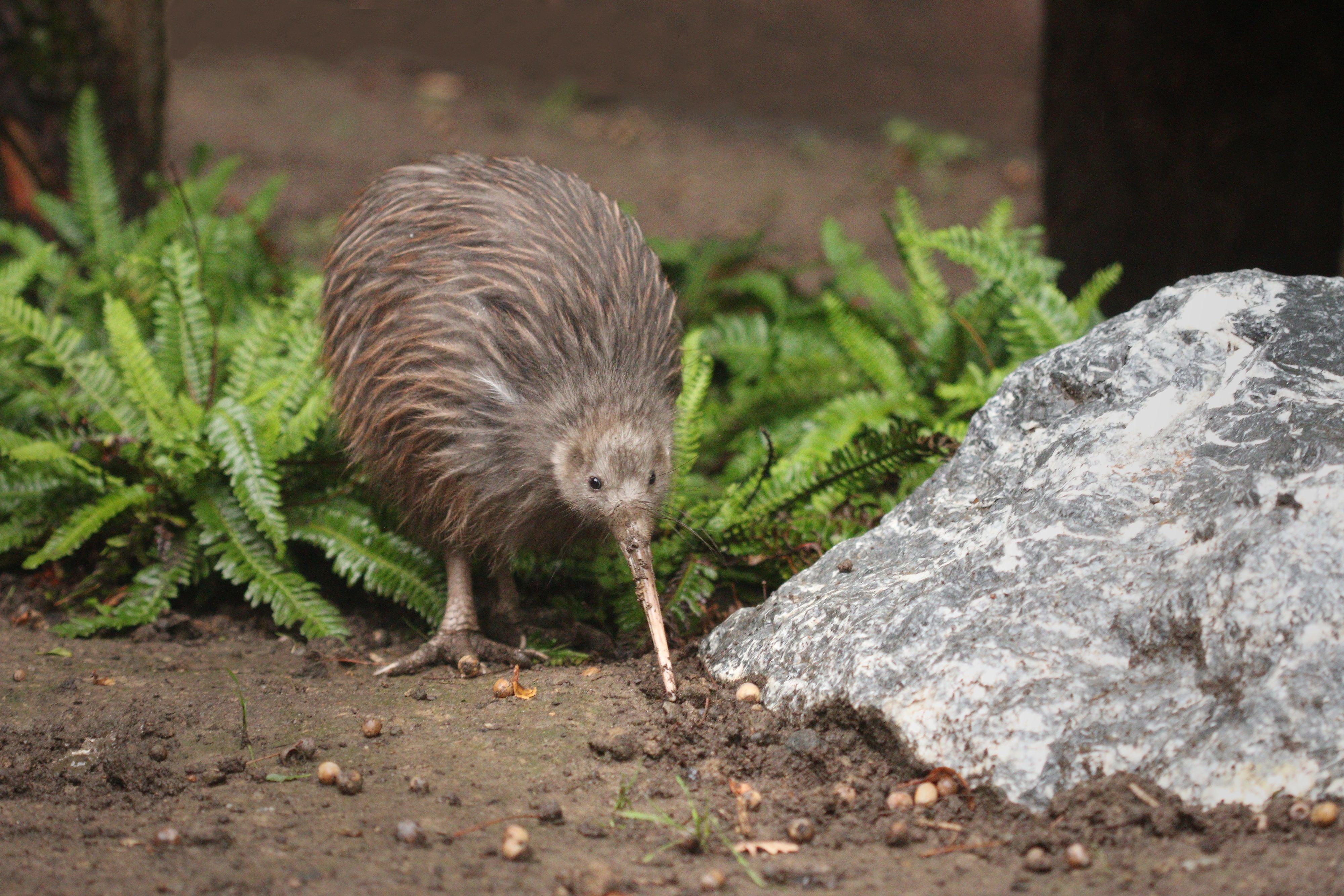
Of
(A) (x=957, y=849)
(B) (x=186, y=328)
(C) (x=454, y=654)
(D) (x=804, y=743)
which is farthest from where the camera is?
(B) (x=186, y=328)

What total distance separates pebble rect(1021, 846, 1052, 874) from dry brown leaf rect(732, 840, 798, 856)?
0.52 m

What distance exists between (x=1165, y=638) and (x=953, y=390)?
80.9 inches

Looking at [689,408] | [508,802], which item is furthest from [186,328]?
[508,802]

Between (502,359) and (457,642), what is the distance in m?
1.01

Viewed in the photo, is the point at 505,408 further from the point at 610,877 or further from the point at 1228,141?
the point at 1228,141

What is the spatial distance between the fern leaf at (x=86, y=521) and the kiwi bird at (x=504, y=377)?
820 millimetres

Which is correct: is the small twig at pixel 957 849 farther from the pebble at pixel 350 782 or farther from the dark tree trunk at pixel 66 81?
the dark tree trunk at pixel 66 81

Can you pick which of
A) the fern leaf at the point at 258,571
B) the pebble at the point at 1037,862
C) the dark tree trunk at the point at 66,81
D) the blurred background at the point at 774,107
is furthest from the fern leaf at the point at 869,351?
the dark tree trunk at the point at 66,81

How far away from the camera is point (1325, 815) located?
2537 mm

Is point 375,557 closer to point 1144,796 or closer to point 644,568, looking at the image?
point 644,568

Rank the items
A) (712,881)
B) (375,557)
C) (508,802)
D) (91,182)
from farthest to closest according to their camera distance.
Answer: (91,182) → (375,557) → (508,802) → (712,881)

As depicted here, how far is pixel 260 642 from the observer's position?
4.27 meters

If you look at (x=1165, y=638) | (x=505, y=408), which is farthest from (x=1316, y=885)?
(x=505, y=408)

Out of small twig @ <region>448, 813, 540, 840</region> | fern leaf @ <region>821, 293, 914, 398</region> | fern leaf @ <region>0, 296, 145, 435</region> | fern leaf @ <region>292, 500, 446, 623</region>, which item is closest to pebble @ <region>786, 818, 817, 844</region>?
small twig @ <region>448, 813, 540, 840</region>
